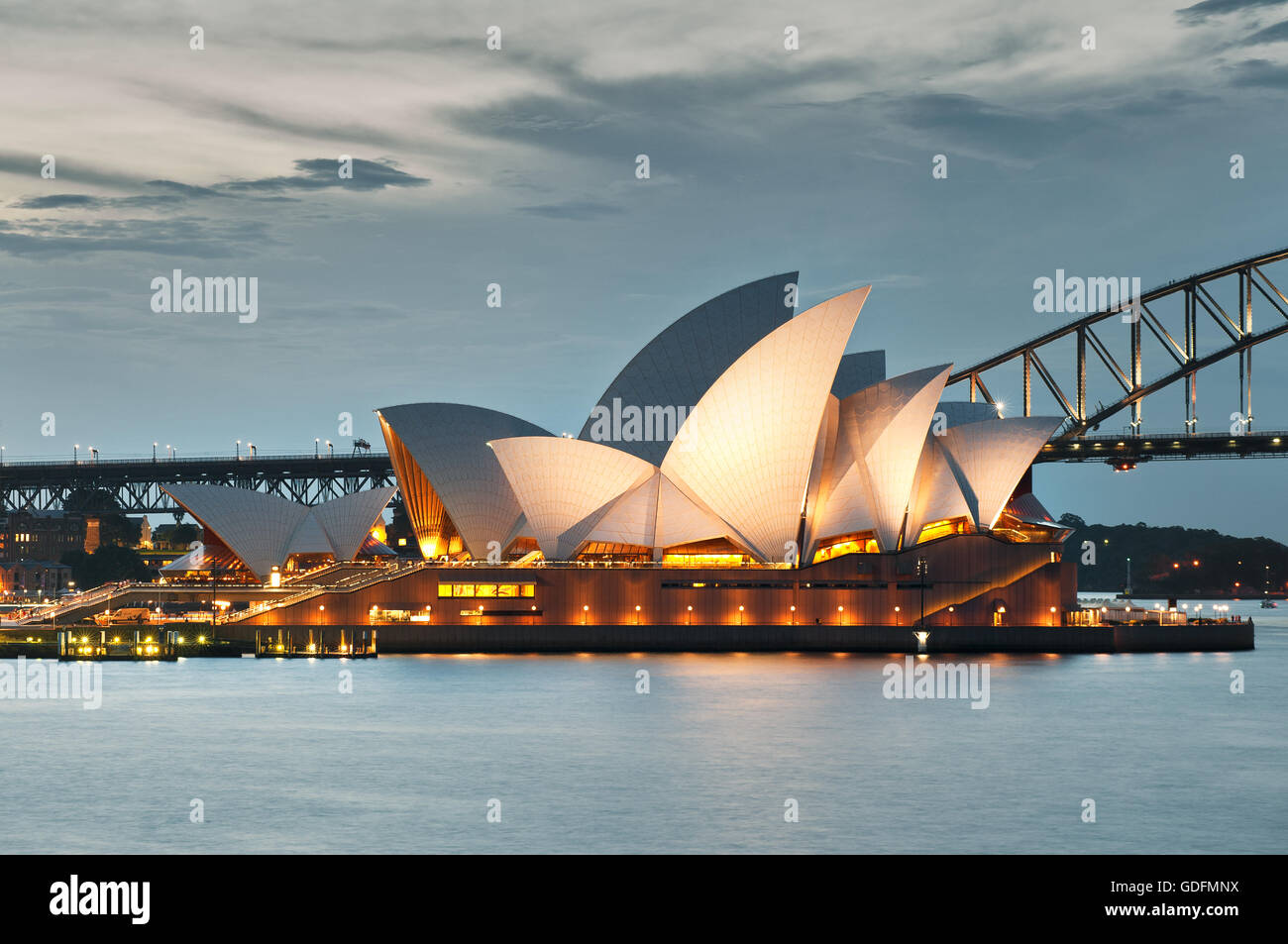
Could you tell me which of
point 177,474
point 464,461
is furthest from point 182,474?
point 464,461

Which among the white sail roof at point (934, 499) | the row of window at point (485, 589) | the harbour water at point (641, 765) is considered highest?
the white sail roof at point (934, 499)

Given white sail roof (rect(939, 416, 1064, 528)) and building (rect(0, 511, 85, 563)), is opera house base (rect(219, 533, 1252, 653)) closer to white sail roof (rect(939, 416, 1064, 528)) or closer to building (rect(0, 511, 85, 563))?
white sail roof (rect(939, 416, 1064, 528))

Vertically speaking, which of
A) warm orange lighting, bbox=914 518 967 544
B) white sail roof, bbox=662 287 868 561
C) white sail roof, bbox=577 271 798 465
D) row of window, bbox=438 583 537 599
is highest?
white sail roof, bbox=577 271 798 465

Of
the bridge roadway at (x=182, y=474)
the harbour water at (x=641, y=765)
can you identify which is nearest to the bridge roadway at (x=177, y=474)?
the bridge roadway at (x=182, y=474)

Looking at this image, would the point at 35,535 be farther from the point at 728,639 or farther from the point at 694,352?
the point at 728,639

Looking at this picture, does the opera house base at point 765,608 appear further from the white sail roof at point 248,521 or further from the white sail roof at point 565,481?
the white sail roof at point 248,521

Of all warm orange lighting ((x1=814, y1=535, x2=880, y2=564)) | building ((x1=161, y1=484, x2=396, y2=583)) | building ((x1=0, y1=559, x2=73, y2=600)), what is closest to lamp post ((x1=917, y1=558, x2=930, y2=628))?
warm orange lighting ((x1=814, y1=535, x2=880, y2=564))
